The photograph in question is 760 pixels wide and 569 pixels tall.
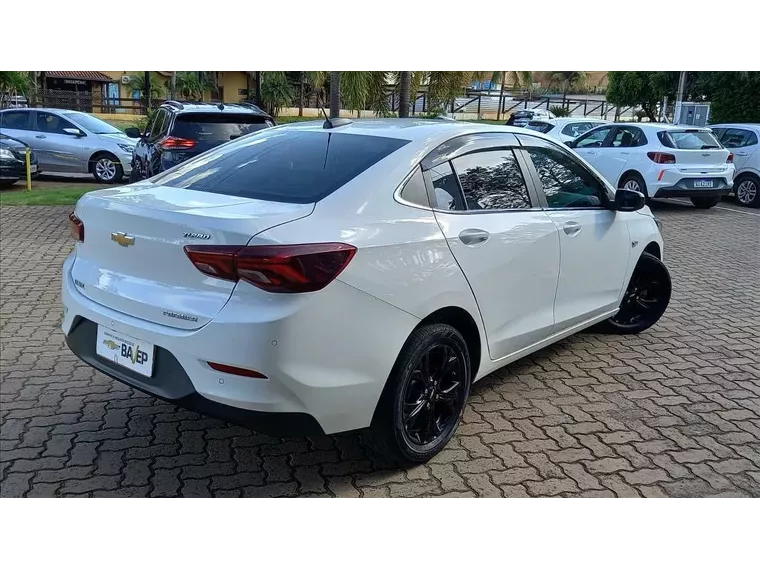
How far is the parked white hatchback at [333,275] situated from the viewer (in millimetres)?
2560

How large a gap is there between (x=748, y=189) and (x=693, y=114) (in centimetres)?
Answer: 488

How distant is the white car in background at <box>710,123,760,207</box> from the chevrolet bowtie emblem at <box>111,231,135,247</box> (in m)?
13.2

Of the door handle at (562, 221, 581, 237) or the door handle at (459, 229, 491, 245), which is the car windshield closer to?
the door handle at (562, 221, 581, 237)

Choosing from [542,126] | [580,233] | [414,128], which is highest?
[542,126]

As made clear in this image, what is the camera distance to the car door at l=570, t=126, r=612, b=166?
13070 mm

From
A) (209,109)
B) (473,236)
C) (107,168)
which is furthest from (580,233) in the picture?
(107,168)

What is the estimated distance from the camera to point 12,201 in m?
11.0

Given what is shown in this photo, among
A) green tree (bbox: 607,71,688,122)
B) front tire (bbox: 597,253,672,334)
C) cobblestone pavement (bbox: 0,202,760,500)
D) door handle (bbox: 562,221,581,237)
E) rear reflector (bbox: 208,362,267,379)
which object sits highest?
green tree (bbox: 607,71,688,122)

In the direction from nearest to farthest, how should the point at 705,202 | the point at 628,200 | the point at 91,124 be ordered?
the point at 628,200 → the point at 705,202 → the point at 91,124

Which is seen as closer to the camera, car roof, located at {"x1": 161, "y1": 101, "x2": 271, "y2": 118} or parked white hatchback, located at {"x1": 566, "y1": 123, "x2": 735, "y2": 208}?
car roof, located at {"x1": 161, "y1": 101, "x2": 271, "y2": 118}

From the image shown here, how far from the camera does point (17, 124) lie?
14047mm

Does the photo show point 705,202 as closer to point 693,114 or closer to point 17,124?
point 693,114

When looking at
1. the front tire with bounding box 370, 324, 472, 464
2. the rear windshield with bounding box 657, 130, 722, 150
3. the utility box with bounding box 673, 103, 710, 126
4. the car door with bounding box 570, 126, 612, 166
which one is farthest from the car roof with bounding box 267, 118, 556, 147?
the utility box with bounding box 673, 103, 710, 126
